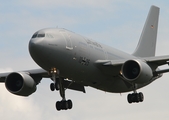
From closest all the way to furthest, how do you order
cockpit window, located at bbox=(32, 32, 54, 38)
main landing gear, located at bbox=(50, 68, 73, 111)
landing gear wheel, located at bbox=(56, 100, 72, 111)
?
cockpit window, located at bbox=(32, 32, 54, 38) < main landing gear, located at bbox=(50, 68, 73, 111) < landing gear wheel, located at bbox=(56, 100, 72, 111)

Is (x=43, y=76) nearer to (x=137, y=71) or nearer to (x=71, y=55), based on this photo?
(x=71, y=55)

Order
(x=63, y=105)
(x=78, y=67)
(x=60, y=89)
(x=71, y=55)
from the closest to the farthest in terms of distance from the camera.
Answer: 1. (x=71, y=55)
2. (x=78, y=67)
3. (x=60, y=89)
4. (x=63, y=105)

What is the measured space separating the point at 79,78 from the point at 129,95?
27.3 ft

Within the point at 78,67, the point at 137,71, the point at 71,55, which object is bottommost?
the point at 137,71

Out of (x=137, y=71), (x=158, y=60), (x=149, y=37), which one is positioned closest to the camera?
(x=137, y=71)


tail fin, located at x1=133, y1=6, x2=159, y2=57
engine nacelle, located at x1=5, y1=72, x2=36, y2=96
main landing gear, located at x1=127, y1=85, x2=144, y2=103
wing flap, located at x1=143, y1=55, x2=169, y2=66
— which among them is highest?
tail fin, located at x1=133, y1=6, x2=159, y2=57

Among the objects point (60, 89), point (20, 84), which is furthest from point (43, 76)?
point (60, 89)

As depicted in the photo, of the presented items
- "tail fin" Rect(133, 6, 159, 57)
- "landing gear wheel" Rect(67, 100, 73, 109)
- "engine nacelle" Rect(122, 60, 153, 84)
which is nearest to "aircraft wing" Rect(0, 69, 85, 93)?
"landing gear wheel" Rect(67, 100, 73, 109)

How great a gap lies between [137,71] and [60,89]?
6.93m

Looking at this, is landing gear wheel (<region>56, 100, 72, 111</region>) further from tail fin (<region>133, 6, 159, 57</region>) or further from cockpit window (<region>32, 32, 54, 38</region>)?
tail fin (<region>133, 6, 159, 57</region>)

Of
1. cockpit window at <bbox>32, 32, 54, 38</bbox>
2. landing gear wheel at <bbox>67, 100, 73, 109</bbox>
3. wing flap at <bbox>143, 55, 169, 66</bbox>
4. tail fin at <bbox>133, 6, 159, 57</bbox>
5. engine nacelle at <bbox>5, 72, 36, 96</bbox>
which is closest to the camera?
cockpit window at <bbox>32, 32, 54, 38</bbox>

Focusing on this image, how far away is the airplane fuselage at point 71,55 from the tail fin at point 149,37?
37.3 feet

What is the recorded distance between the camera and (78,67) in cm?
5116

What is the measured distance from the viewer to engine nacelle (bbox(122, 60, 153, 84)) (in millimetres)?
51469
